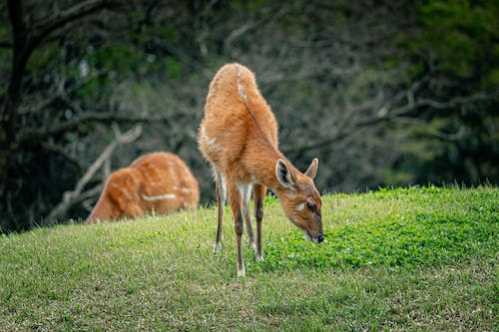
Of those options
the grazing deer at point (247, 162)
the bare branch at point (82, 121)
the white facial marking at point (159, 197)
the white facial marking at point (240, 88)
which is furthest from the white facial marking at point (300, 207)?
the bare branch at point (82, 121)

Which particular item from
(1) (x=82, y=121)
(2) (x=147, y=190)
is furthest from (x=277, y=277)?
(1) (x=82, y=121)

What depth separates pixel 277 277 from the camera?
807cm

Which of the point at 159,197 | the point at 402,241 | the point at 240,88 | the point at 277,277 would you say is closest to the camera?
the point at 277,277

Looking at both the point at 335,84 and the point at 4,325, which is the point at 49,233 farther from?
the point at 335,84

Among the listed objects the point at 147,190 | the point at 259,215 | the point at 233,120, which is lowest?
the point at 147,190

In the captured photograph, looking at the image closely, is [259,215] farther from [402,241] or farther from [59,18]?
[59,18]

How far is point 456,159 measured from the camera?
25.8 meters

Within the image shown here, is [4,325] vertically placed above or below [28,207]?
above

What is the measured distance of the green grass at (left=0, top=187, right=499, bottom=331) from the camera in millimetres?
7219

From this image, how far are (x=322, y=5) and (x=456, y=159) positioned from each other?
661 cm

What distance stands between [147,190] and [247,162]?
239 inches

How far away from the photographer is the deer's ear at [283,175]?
8000 mm

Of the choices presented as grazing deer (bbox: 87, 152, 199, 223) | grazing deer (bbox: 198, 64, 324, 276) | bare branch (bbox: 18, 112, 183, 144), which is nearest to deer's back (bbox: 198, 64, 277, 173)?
grazing deer (bbox: 198, 64, 324, 276)

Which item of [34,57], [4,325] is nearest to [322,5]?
[34,57]
